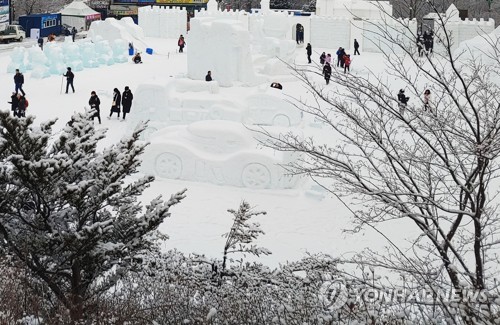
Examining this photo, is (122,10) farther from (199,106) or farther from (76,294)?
(76,294)

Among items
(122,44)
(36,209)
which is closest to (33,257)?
(36,209)

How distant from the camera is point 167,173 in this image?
13.2 meters

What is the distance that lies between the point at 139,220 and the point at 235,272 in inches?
82.1

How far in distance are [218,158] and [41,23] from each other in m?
28.9

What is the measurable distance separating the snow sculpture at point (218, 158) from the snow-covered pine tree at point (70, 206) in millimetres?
6541

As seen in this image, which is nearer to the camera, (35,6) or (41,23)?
(41,23)

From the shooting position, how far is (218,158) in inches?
512

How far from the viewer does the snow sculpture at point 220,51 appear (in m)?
20.3

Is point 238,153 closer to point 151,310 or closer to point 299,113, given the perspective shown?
point 299,113

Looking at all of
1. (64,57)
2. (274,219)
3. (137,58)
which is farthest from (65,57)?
(274,219)

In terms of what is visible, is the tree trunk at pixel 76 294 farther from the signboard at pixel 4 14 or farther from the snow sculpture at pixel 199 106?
the signboard at pixel 4 14

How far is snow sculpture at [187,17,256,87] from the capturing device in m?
20.3

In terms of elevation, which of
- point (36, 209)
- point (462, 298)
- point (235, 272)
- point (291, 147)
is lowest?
point (235, 272)

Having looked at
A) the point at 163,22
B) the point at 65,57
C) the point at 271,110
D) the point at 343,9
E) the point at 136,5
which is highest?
the point at 136,5
